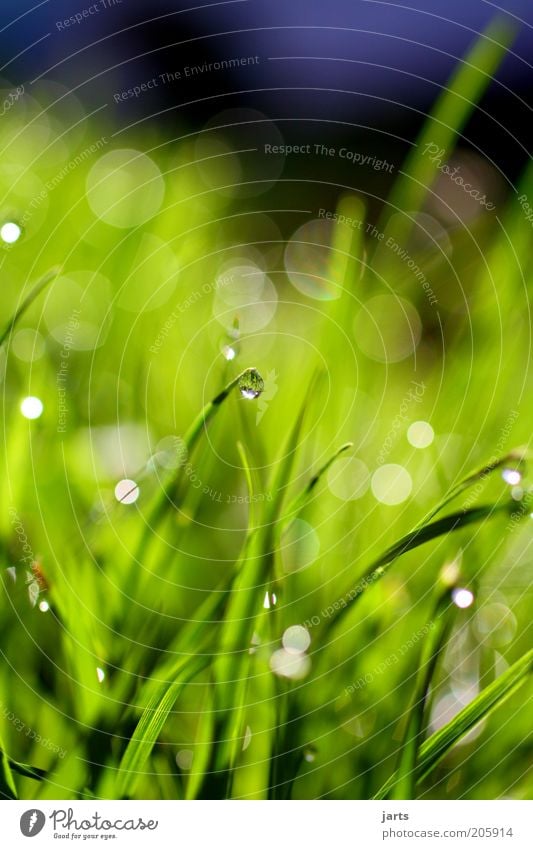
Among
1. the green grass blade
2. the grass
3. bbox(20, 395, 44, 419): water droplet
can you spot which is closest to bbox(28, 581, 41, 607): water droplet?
the grass

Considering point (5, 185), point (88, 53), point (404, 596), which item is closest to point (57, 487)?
point (404, 596)

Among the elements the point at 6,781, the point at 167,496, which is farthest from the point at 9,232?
the point at 6,781

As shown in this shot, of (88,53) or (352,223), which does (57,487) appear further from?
(88,53)

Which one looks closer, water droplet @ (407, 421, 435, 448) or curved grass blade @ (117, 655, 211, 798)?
curved grass blade @ (117, 655, 211, 798)

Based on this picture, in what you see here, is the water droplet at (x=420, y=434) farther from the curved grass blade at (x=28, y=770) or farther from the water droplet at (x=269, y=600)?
the curved grass blade at (x=28, y=770)

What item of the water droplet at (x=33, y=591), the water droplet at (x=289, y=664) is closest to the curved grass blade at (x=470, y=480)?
the water droplet at (x=289, y=664)

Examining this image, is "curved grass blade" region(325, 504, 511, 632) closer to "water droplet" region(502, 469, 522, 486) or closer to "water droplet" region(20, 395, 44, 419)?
"water droplet" region(502, 469, 522, 486)
